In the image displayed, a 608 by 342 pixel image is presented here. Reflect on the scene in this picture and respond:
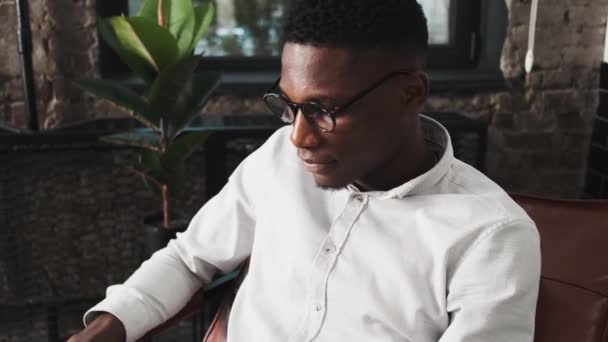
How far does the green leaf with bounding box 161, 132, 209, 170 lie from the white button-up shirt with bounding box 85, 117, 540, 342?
2.24 ft

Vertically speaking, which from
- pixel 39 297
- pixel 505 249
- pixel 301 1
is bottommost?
pixel 39 297

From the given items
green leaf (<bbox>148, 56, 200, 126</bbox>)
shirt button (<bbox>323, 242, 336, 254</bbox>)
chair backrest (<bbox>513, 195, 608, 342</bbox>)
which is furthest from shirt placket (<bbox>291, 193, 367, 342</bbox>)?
green leaf (<bbox>148, 56, 200, 126</bbox>)

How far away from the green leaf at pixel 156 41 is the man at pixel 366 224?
75cm

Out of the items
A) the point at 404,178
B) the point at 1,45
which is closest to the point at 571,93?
the point at 404,178

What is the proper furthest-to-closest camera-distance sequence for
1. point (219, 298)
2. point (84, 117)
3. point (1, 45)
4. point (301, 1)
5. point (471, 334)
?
point (84, 117) → point (1, 45) → point (219, 298) → point (301, 1) → point (471, 334)

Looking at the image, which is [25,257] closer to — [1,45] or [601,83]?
[1,45]

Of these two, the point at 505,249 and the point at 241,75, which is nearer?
the point at 505,249

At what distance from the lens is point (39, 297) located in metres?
2.39

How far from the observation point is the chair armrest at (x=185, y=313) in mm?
1197

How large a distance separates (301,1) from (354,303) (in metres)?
0.48

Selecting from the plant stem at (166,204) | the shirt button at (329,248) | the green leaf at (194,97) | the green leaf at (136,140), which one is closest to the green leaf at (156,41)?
the green leaf at (194,97)

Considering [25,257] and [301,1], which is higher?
[301,1]

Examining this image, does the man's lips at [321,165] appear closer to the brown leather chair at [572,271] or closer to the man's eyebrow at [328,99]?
the man's eyebrow at [328,99]

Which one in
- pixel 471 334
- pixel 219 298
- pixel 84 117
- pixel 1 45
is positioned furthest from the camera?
pixel 84 117
